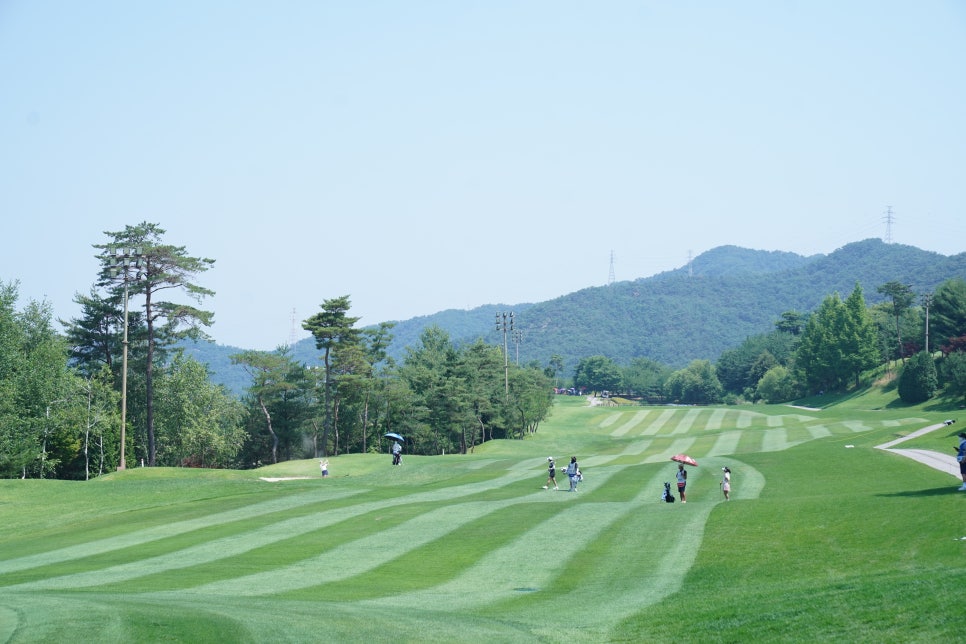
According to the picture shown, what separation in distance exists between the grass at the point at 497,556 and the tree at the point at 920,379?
64057 millimetres

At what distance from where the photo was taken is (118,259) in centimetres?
7400

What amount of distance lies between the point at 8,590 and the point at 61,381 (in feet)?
168

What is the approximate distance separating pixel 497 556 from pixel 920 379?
98.8 m

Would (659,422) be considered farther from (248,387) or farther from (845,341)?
(248,387)

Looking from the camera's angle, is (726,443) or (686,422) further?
(686,422)

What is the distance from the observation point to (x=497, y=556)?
27.9 m

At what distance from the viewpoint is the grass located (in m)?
16.7

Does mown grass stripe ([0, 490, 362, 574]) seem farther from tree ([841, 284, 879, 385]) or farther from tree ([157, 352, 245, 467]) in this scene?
tree ([841, 284, 879, 385])

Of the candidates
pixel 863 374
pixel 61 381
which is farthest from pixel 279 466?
pixel 863 374

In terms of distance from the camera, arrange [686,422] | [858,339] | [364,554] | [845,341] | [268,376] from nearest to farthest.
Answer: [364,554] → [268,376] → [686,422] → [858,339] → [845,341]

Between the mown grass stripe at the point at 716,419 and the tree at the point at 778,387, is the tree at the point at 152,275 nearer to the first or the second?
the mown grass stripe at the point at 716,419

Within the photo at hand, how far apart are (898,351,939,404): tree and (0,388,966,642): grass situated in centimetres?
6406

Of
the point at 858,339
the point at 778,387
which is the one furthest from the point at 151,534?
the point at 778,387

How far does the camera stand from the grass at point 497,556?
54.9 feet
